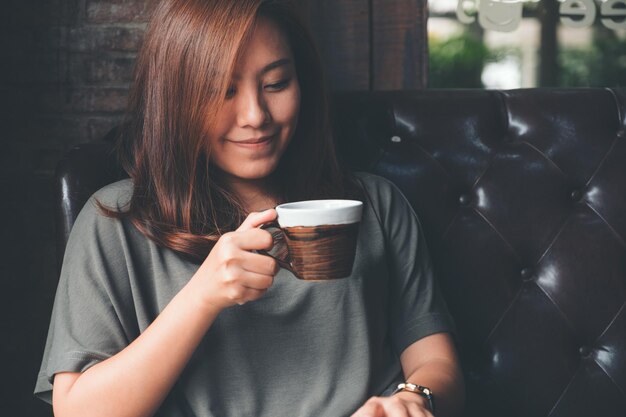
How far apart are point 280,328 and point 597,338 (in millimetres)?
783

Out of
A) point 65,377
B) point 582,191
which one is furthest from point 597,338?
point 65,377

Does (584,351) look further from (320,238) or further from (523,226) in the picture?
(320,238)

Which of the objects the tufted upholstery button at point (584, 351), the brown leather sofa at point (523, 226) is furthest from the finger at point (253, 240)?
the tufted upholstery button at point (584, 351)

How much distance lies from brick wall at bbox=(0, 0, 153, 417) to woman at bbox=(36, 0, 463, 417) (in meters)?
0.48

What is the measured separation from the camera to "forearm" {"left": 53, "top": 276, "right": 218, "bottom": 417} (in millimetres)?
1188

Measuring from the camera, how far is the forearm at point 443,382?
1366 mm

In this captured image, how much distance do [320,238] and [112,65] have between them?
1089mm

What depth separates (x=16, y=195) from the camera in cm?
197

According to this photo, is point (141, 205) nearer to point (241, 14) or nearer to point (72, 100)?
point (241, 14)

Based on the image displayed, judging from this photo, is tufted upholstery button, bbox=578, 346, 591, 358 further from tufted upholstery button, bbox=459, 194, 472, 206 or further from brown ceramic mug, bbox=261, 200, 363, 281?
brown ceramic mug, bbox=261, 200, 363, 281

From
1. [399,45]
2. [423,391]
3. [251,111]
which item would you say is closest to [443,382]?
[423,391]

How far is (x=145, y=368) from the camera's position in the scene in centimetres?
120

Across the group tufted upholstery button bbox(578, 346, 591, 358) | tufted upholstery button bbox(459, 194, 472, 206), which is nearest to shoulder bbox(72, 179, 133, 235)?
tufted upholstery button bbox(459, 194, 472, 206)

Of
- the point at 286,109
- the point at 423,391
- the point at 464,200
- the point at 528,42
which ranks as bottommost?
the point at 423,391
